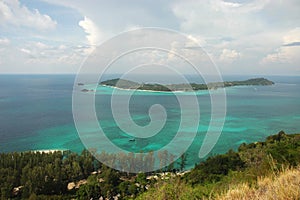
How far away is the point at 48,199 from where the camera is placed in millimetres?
8148

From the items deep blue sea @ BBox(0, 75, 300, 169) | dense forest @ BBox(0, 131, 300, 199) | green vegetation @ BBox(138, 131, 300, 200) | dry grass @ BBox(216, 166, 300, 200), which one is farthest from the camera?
deep blue sea @ BBox(0, 75, 300, 169)

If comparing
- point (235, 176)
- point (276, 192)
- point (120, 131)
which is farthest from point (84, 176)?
point (276, 192)

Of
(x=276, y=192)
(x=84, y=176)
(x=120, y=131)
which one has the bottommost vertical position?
(x=84, y=176)

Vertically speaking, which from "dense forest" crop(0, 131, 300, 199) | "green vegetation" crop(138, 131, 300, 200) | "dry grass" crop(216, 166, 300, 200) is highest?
"dry grass" crop(216, 166, 300, 200)

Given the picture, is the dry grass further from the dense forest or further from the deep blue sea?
the deep blue sea

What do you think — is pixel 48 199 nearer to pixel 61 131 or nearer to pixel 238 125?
pixel 61 131

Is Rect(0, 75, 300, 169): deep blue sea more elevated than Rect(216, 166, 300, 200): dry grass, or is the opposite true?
Rect(216, 166, 300, 200): dry grass

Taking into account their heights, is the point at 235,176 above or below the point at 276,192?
below

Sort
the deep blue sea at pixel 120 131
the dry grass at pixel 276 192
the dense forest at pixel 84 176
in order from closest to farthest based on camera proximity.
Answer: the dry grass at pixel 276 192, the dense forest at pixel 84 176, the deep blue sea at pixel 120 131

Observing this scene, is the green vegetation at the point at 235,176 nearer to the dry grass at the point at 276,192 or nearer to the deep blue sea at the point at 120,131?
the dry grass at the point at 276,192

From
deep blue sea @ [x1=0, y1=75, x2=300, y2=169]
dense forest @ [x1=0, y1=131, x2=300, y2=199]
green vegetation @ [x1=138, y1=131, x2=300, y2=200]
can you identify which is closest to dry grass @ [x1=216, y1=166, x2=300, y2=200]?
green vegetation @ [x1=138, y1=131, x2=300, y2=200]

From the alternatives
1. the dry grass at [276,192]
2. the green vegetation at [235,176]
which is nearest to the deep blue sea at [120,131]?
the green vegetation at [235,176]

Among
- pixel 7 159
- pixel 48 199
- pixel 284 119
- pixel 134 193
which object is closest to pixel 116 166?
pixel 134 193

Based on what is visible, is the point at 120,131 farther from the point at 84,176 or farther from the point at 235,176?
the point at 235,176
